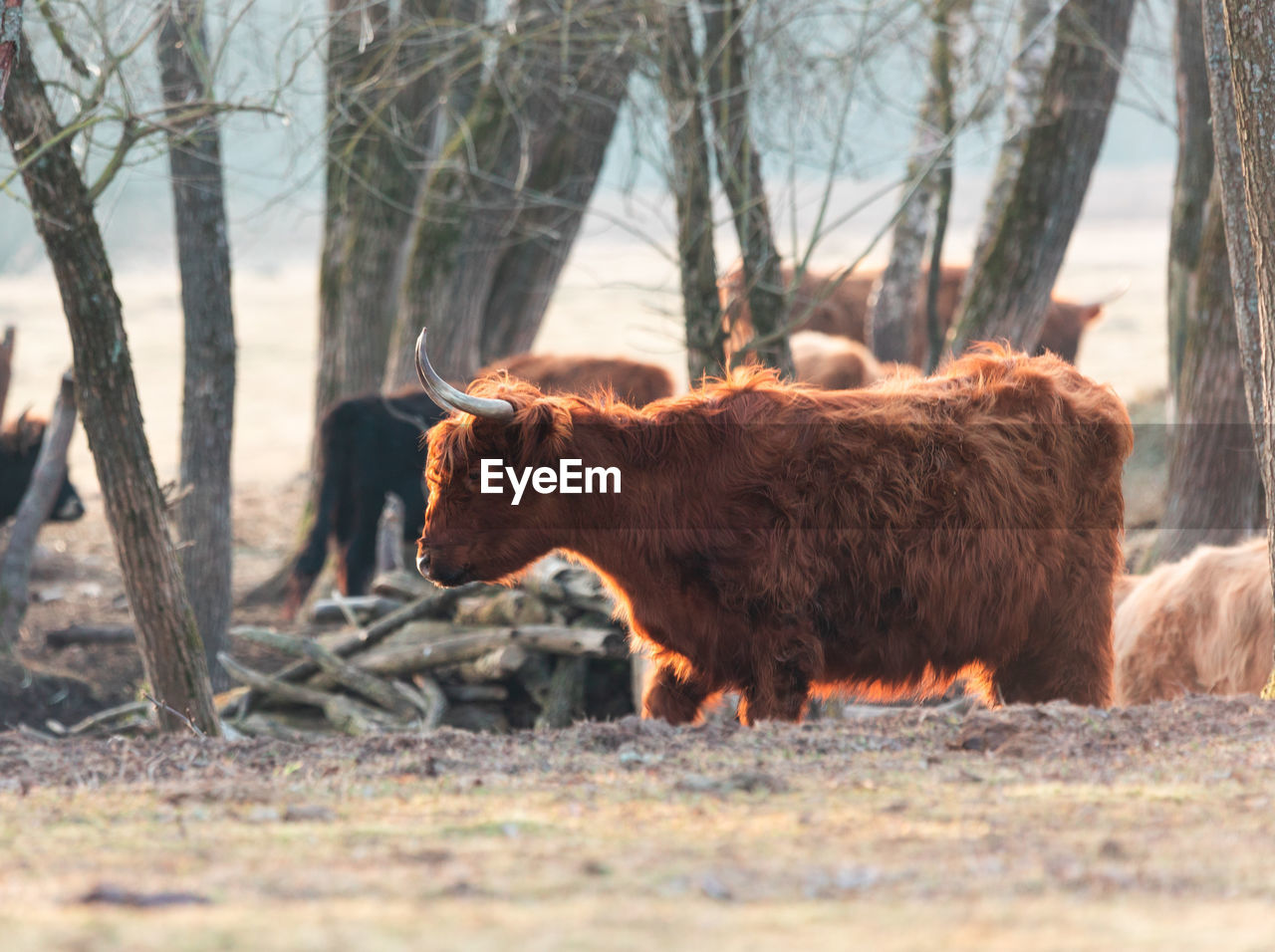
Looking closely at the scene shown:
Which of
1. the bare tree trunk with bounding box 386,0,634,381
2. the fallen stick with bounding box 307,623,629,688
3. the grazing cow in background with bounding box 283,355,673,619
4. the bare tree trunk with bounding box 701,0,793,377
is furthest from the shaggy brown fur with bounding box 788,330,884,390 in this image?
the fallen stick with bounding box 307,623,629,688

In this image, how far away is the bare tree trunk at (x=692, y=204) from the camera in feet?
26.5

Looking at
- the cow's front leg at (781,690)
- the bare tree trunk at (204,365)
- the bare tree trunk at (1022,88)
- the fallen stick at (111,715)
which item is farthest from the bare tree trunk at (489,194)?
the cow's front leg at (781,690)

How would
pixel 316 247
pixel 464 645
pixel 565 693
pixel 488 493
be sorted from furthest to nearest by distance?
pixel 316 247
pixel 464 645
pixel 565 693
pixel 488 493

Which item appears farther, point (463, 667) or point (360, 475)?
point (360, 475)

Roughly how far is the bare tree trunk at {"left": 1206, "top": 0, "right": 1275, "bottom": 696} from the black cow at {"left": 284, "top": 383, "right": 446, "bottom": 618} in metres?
6.97

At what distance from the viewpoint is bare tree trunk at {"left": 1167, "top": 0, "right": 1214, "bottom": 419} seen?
33.0 feet

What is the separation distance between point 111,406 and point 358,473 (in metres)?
5.12

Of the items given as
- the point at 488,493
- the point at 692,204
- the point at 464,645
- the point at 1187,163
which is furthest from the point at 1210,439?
the point at 488,493

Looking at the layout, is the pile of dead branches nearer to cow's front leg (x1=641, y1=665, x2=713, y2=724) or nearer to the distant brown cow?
cow's front leg (x1=641, y1=665, x2=713, y2=724)

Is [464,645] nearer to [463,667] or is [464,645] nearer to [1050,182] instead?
[463,667]

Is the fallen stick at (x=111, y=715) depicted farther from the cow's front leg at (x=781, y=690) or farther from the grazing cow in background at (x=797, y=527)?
the cow's front leg at (x=781, y=690)

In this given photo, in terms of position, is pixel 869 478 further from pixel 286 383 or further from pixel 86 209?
pixel 286 383

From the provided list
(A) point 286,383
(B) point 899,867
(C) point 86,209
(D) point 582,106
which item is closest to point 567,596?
(C) point 86,209

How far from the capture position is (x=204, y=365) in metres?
9.23
